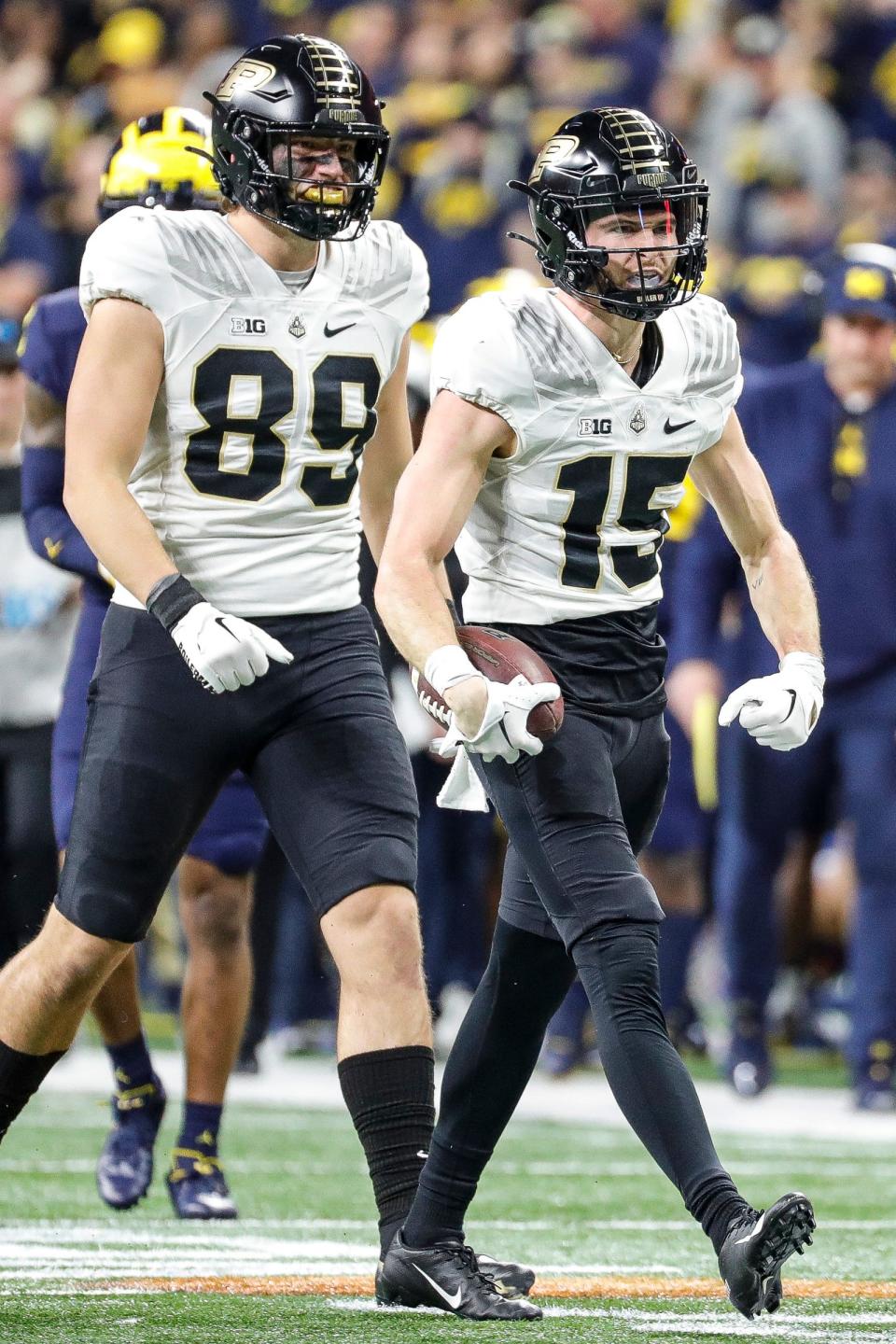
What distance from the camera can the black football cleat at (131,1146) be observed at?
4.94 m

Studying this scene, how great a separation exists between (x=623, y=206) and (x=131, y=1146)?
2.25 meters

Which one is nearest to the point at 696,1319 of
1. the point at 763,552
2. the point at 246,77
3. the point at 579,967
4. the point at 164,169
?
the point at 579,967

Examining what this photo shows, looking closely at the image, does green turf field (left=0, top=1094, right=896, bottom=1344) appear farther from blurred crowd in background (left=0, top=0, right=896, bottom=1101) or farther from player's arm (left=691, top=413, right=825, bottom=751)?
blurred crowd in background (left=0, top=0, right=896, bottom=1101)

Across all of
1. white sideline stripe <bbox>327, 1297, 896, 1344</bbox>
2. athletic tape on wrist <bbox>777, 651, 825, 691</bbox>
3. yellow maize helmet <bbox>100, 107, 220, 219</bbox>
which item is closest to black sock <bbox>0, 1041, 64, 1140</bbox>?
white sideline stripe <bbox>327, 1297, 896, 1344</bbox>

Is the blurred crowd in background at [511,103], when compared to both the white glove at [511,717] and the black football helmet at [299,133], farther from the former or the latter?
the white glove at [511,717]

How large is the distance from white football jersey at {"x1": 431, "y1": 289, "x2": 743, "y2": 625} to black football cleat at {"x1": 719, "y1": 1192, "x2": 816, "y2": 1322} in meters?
0.98

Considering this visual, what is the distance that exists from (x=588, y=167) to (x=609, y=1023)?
1234mm

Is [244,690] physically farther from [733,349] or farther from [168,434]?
[733,349]

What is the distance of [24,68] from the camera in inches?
524

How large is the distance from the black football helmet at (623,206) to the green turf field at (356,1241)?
1.45m

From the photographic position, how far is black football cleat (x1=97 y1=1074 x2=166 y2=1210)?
195 inches

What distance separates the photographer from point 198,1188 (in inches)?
191

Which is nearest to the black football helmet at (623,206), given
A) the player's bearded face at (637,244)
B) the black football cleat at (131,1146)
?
the player's bearded face at (637,244)

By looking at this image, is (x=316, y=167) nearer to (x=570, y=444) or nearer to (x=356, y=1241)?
(x=570, y=444)
